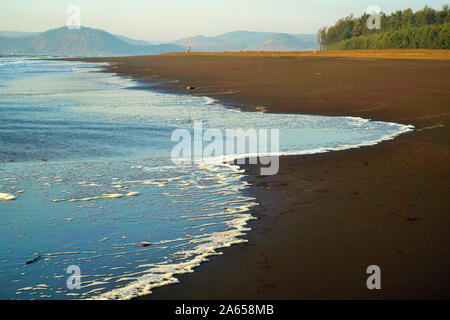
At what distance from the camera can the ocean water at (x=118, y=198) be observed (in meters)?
4.56

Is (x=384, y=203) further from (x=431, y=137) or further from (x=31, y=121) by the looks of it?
(x=31, y=121)

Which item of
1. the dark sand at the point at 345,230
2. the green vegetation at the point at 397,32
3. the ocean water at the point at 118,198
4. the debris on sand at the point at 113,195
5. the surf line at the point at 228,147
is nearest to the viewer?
the dark sand at the point at 345,230

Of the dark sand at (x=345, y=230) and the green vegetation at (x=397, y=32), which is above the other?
the green vegetation at (x=397, y=32)

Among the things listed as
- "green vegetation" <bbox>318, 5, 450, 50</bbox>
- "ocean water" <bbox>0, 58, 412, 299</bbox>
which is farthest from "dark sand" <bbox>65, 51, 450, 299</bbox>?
"green vegetation" <bbox>318, 5, 450, 50</bbox>

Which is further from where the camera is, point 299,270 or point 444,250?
point 444,250

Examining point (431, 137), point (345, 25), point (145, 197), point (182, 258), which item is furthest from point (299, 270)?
point (345, 25)

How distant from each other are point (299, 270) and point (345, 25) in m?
107

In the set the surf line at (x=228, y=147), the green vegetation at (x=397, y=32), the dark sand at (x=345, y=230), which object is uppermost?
the green vegetation at (x=397, y=32)

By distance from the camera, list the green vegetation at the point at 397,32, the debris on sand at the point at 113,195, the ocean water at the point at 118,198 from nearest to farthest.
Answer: the ocean water at the point at 118,198 → the debris on sand at the point at 113,195 → the green vegetation at the point at 397,32

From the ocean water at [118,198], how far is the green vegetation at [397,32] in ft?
176

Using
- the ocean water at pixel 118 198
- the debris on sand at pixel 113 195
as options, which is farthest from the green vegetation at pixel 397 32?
the debris on sand at pixel 113 195

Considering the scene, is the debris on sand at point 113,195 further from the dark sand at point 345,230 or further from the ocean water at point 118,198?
the dark sand at point 345,230

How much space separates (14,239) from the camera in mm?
5309

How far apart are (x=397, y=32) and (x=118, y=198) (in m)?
67.6
